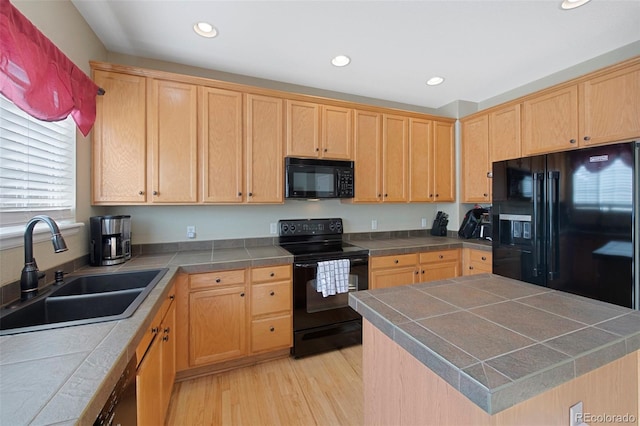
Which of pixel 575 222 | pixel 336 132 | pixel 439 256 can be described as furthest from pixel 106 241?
pixel 575 222

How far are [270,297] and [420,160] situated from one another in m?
2.34

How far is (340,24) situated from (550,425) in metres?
2.32

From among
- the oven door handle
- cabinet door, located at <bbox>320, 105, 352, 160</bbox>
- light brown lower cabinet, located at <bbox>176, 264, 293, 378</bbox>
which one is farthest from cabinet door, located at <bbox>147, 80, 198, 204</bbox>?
cabinet door, located at <bbox>320, 105, 352, 160</bbox>

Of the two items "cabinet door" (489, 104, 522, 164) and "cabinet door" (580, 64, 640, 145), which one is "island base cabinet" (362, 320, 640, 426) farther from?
"cabinet door" (489, 104, 522, 164)

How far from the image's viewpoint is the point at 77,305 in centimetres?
132

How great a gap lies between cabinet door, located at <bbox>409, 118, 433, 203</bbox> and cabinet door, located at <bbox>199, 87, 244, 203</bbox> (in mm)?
1971

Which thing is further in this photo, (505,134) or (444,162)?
(444,162)

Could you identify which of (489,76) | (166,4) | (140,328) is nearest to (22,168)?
(140,328)

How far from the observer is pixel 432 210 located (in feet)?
11.9

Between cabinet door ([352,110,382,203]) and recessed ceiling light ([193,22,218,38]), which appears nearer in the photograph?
recessed ceiling light ([193,22,218,38])

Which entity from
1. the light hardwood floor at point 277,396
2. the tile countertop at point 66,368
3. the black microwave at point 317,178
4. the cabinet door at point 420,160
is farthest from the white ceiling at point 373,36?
the light hardwood floor at point 277,396

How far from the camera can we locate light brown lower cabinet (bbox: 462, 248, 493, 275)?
2719 millimetres

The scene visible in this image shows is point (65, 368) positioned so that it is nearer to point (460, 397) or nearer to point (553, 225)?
point (460, 397)

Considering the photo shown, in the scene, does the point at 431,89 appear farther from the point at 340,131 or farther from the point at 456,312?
the point at 456,312
